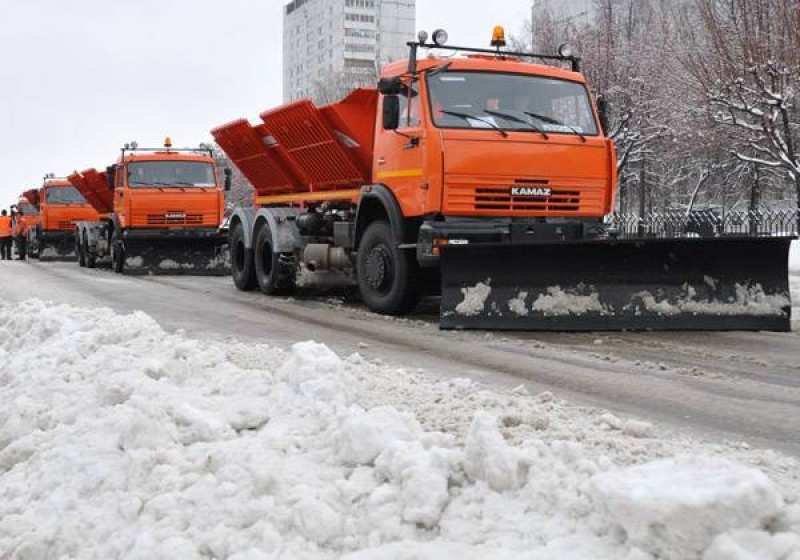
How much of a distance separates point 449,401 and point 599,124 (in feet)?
19.1

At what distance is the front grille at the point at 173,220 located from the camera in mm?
18172

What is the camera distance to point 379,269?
9531 mm

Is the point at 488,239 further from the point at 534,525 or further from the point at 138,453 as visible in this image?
the point at 534,525

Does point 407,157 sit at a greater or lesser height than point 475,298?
greater

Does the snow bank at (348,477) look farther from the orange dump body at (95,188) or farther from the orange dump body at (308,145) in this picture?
the orange dump body at (95,188)

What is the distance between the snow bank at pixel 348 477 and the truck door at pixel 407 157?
13.8ft

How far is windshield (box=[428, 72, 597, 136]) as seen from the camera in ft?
28.9

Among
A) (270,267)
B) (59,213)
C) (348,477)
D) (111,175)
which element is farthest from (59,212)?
(348,477)

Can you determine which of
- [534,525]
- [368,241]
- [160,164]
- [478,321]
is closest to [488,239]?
[478,321]

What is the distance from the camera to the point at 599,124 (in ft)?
30.8

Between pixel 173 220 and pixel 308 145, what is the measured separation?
25.9ft

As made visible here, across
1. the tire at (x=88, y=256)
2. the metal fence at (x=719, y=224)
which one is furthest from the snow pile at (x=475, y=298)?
the metal fence at (x=719, y=224)

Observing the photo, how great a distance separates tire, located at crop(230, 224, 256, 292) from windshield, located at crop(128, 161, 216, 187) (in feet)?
16.1

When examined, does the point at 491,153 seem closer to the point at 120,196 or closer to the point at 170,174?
the point at 170,174
